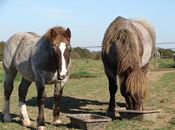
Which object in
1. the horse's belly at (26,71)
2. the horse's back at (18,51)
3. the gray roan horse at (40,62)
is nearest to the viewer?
the gray roan horse at (40,62)

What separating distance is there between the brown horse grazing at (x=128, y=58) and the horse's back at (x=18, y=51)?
1.60 m

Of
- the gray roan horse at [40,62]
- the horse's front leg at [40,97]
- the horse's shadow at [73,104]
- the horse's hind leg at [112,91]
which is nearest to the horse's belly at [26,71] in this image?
the gray roan horse at [40,62]

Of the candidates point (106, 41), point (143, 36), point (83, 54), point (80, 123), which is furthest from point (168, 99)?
point (83, 54)

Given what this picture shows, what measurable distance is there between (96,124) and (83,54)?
2645 centimetres

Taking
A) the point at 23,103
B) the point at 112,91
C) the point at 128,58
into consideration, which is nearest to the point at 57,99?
the point at 23,103

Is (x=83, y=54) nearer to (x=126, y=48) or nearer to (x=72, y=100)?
(x=72, y=100)

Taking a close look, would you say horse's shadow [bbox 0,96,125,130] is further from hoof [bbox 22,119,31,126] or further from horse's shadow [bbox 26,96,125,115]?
hoof [bbox 22,119,31,126]

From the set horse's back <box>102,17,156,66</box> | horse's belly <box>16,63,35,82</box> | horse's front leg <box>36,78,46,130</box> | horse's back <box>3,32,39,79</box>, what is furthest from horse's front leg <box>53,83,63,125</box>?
horse's back <box>102,17,156,66</box>

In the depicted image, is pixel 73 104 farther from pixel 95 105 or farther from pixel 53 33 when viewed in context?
pixel 53 33

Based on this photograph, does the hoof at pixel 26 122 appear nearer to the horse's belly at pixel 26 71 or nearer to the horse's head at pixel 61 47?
the horse's belly at pixel 26 71

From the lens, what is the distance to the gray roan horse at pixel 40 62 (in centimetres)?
635

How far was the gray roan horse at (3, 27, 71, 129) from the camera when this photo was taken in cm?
635

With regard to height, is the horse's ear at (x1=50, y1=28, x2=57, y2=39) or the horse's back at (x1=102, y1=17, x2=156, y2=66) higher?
the horse's ear at (x1=50, y1=28, x2=57, y2=39)

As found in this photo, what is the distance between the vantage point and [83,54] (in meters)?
33.0
